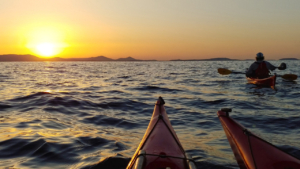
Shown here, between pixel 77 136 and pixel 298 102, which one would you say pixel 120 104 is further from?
pixel 298 102

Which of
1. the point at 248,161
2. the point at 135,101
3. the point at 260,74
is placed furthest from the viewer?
the point at 260,74

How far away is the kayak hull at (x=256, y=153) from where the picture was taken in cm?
302

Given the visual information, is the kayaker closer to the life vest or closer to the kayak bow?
the life vest

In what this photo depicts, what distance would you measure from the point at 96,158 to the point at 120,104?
5.97m

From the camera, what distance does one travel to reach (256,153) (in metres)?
3.36

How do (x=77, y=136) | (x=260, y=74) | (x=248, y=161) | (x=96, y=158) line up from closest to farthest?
(x=248, y=161), (x=96, y=158), (x=77, y=136), (x=260, y=74)

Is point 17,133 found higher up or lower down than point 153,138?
lower down

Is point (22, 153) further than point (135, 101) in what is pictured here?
No

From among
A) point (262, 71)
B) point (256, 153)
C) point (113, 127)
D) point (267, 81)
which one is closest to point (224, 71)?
point (262, 71)

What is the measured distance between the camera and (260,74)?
15195 mm

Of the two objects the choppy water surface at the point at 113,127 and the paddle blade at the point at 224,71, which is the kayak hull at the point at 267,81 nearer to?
the choppy water surface at the point at 113,127

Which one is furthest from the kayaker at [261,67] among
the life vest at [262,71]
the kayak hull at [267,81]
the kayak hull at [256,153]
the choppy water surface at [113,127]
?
the kayak hull at [256,153]

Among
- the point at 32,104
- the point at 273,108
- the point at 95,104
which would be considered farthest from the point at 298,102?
the point at 32,104

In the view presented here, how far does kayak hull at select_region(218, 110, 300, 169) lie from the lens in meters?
Answer: 3.02
